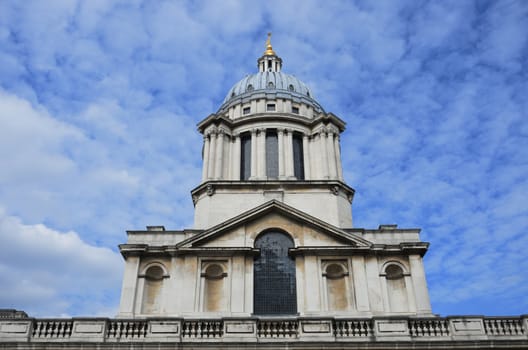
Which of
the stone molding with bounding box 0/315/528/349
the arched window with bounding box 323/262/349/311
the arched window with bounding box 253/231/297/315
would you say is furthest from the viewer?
the arched window with bounding box 323/262/349/311

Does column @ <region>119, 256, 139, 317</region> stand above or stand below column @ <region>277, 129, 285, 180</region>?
below

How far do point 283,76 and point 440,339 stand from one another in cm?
2864

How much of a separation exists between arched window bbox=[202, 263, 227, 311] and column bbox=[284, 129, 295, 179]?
9232 mm

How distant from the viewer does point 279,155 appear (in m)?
34.3

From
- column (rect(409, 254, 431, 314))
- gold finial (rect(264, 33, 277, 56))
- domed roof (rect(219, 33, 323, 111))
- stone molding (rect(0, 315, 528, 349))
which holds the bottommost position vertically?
stone molding (rect(0, 315, 528, 349))

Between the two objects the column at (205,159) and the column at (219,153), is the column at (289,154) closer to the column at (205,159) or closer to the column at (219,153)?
the column at (219,153)

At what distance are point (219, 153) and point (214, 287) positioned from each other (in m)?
11.1

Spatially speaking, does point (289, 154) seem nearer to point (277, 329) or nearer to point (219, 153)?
point (219, 153)

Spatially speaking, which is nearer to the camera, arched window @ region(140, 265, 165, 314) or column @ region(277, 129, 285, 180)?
arched window @ region(140, 265, 165, 314)

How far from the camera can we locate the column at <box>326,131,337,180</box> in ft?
109

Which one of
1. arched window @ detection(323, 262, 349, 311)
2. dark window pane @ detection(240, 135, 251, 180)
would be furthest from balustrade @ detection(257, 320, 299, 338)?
dark window pane @ detection(240, 135, 251, 180)

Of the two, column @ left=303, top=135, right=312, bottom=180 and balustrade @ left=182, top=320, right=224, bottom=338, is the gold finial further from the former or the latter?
balustrade @ left=182, top=320, right=224, bottom=338

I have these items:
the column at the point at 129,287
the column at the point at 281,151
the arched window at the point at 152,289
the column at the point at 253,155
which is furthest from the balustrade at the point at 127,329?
the column at the point at 281,151

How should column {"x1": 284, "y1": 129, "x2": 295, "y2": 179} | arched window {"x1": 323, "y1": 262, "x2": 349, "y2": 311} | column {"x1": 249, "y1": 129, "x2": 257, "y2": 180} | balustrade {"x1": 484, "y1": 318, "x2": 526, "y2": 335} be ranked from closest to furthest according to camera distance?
balustrade {"x1": 484, "y1": 318, "x2": 526, "y2": 335} → arched window {"x1": 323, "y1": 262, "x2": 349, "y2": 311} → column {"x1": 284, "y1": 129, "x2": 295, "y2": 179} → column {"x1": 249, "y1": 129, "x2": 257, "y2": 180}
